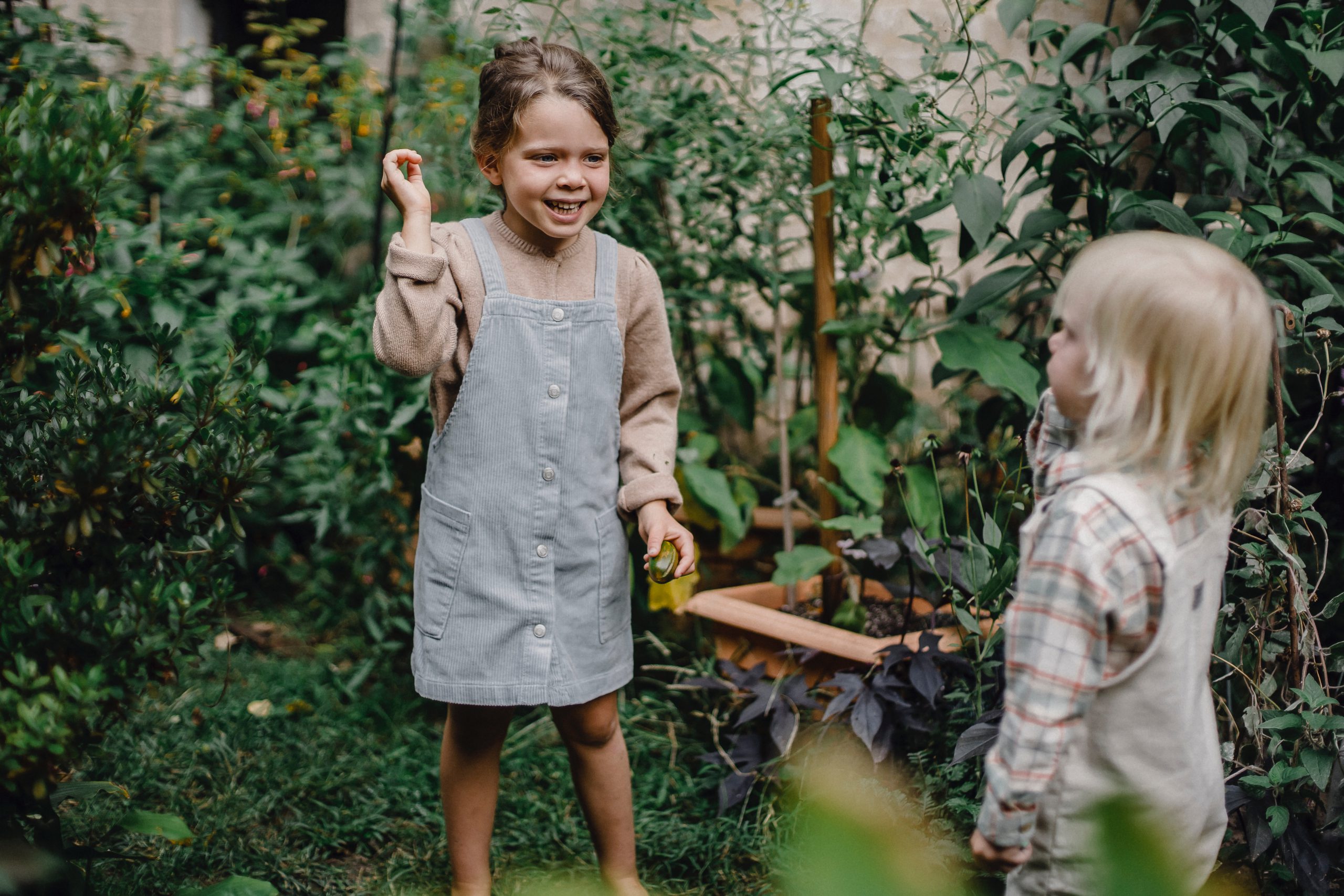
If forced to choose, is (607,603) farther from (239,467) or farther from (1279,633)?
(1279,633)

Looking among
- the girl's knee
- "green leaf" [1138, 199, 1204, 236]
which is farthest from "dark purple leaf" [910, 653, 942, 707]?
"green leaf" [1138, 199, 1204, 236]

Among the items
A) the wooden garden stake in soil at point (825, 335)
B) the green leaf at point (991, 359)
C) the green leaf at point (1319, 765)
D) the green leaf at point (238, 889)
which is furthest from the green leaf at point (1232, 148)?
the green leaf at point (238, 889)

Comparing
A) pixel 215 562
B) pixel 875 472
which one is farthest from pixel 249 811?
pixel 875 472

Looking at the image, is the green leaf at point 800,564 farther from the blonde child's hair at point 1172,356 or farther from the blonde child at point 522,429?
the blonde child's hair at point 1172,356

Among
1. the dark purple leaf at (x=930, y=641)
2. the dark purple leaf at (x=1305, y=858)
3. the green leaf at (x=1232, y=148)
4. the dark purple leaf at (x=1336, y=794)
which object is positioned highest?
the green leaf at (x=1232, y=148)

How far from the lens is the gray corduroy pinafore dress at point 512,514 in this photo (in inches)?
70.2

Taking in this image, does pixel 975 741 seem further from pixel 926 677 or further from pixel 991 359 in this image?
pixel 991 359

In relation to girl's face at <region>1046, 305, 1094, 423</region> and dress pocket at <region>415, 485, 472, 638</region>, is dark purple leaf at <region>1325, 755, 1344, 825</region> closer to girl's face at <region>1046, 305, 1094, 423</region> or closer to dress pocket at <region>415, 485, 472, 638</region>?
girl's face at <region>1046, 305, 1094, 423</region>

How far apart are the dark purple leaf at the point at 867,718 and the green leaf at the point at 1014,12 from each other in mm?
1474

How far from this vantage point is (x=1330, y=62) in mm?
1967

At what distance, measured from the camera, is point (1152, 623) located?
→ 4.04ft

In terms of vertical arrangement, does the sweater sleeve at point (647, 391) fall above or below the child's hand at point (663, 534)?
above

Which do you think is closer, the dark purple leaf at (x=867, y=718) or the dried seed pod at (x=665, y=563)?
the dried seed pod at (x=665, y=563)

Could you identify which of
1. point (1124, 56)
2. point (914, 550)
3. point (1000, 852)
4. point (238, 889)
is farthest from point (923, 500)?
point (238, 889)
